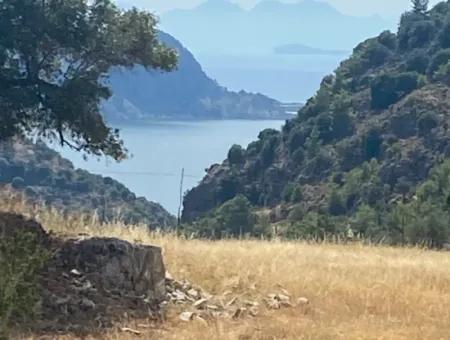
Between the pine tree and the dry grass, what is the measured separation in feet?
230

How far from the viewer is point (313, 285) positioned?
376 inches

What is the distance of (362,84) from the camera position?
6900 cm

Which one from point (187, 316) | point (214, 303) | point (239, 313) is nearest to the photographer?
point (187, 316)

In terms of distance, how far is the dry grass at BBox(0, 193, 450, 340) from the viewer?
7473mm

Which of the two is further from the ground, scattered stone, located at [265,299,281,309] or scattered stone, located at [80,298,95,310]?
scattered stone, located at [80,298,95,310]

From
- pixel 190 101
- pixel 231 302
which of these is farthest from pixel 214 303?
pixel 190 101

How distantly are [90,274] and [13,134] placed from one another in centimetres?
162

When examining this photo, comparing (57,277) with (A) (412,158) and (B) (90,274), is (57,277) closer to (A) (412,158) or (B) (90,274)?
(B) (90,274)

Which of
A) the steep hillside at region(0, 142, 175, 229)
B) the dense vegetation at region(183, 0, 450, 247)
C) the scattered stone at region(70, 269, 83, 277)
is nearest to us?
the scattered stone at region(70, 269, 83, 277)

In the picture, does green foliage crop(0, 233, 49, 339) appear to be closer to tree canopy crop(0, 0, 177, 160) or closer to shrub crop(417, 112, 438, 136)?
tree canopy crop(0, 0, 177, 160)

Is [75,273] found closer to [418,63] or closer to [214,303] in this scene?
[214,303]

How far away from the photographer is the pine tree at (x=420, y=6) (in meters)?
80.3

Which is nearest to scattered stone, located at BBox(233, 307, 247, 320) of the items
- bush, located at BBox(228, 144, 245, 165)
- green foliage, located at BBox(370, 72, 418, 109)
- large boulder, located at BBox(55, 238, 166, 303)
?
large boulder, located at BBox(55, 238, 166, 303)

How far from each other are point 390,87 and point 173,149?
2290cm
